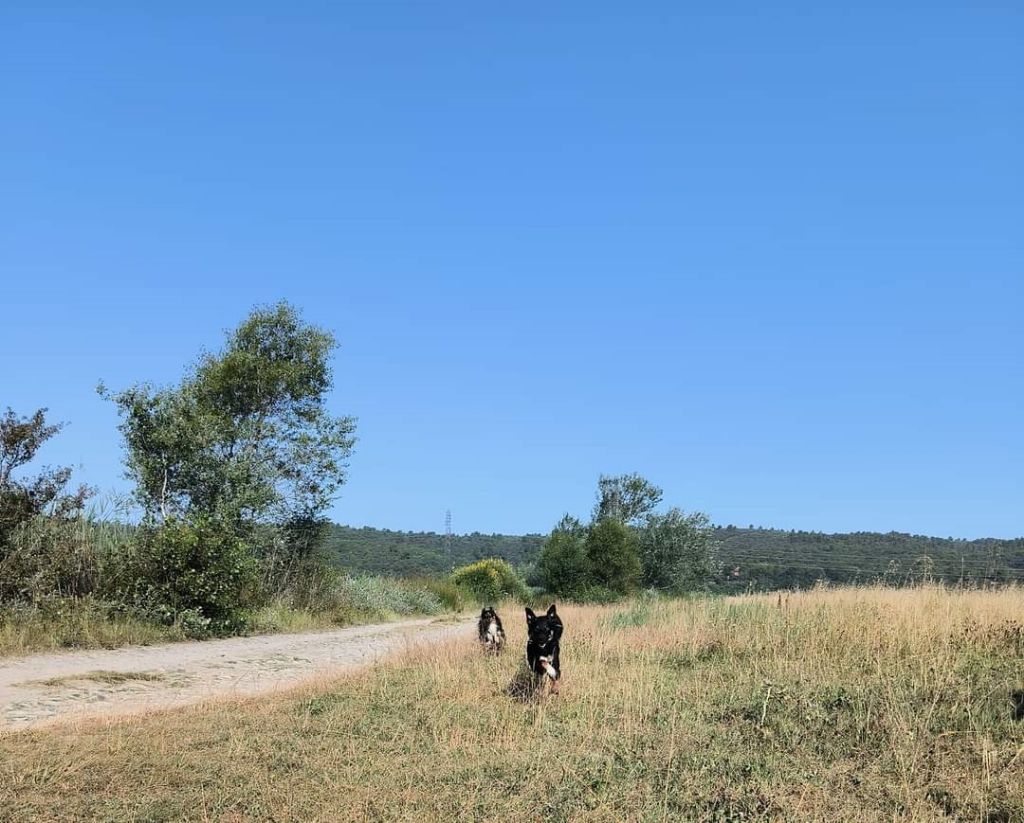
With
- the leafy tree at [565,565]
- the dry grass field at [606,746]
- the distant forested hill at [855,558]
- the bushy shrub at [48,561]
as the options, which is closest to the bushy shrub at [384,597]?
the leafy tree at [565,565]

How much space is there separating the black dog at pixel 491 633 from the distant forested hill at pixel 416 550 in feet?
96.9

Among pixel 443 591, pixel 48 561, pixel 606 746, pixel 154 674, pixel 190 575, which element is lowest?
pixel 443 591

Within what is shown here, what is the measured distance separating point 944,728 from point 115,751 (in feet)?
23.7

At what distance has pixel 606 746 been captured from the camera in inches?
263

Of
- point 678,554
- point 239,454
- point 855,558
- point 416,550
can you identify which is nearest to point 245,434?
point 239,454

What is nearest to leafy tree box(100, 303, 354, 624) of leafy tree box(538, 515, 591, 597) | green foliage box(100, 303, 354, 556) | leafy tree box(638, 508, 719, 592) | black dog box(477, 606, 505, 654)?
green foliage box(100, 303, 354, 556)

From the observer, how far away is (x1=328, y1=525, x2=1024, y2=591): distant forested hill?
52.9 ft

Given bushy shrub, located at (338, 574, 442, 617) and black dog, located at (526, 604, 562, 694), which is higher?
black dog, located at (526, 604, 562, 694)

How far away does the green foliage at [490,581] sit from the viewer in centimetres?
3872

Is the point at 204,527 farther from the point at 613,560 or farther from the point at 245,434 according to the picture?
the point at 613,560

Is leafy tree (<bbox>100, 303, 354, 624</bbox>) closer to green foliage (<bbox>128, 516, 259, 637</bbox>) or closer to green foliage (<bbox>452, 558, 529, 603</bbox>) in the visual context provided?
green foliage (<bbox>128, 516, 259, 637</bbox>)

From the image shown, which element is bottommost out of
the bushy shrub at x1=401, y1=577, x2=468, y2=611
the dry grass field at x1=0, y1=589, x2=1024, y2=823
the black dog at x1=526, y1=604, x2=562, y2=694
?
the bushy shrub at x1=401, y1=577, x2=468, y2=611

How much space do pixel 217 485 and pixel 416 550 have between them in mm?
64742

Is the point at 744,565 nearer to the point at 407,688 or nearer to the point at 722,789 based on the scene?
the point at 407,688
